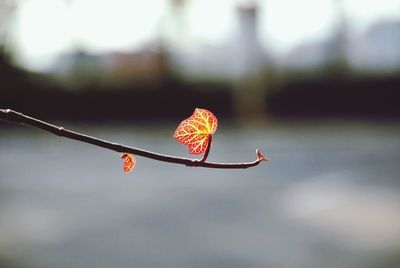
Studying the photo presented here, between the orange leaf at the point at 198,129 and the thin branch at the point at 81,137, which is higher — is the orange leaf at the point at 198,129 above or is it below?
above

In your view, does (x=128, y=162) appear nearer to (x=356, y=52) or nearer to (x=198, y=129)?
(x=198, y=129)

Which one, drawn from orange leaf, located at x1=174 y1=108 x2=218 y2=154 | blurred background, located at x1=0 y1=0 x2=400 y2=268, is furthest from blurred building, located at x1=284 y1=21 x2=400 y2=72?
orange leaf, located at x1=174 y1=108 x2=218 y2=154

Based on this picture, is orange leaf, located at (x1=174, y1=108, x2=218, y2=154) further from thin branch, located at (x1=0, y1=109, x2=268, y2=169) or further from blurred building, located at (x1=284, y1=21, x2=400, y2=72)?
blurred building, located at (x1=284, y1=21, x2=400, y2=72)

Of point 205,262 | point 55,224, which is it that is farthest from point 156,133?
point 205,262

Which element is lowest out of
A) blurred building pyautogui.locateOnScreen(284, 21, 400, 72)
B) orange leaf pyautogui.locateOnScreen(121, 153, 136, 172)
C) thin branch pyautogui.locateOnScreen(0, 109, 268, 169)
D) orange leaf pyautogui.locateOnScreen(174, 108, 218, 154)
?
thin branch pyautogui.locateOnScreen(0, 109, 268, 169)

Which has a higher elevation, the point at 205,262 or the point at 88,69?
the point at 88,69

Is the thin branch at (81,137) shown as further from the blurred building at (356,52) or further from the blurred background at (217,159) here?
the blurred building at (356,52)

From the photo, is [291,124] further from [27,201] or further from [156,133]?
[27,201]

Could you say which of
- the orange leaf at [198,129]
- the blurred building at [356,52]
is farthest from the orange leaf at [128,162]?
the blurred building at [356,52]
